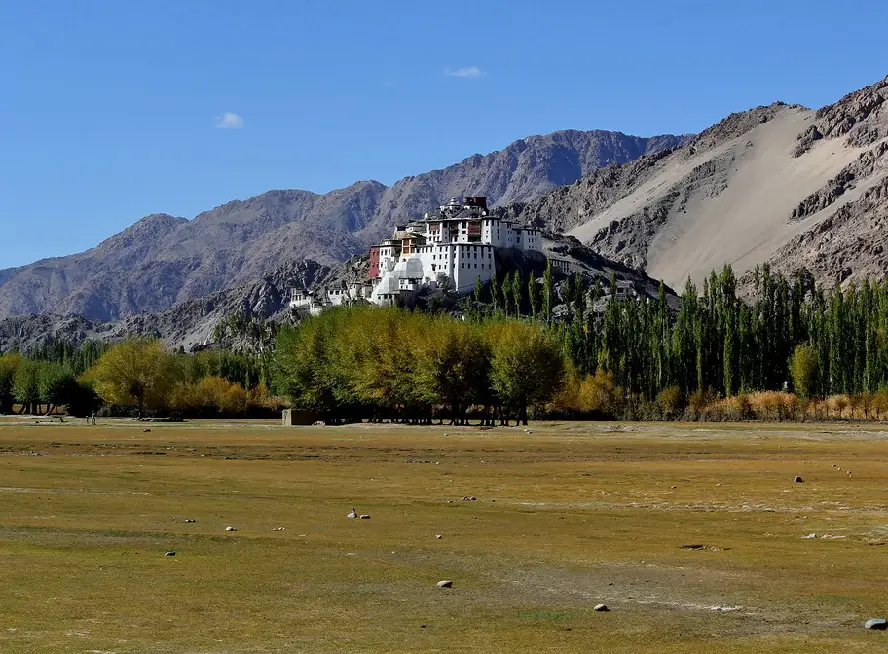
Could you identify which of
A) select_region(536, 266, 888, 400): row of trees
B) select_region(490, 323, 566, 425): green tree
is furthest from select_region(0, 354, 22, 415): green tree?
select_region(490, 323, 566, 425): green tree

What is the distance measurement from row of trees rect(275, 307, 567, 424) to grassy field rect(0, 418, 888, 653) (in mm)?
67344

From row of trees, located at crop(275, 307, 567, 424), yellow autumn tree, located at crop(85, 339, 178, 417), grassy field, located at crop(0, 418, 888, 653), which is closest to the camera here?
grassy field, located at crop(0, 418, 888, 653)

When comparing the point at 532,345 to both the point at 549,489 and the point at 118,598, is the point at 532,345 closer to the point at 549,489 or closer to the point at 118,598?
the point at 549,489

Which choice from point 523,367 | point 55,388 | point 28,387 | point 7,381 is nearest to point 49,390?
point 55,388

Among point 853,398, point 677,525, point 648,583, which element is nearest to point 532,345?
point 853,398

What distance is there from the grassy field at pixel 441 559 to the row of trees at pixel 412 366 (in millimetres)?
67344

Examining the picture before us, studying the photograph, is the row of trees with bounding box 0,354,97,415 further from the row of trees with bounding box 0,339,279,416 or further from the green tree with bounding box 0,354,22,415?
the green tree with bounding box 0,354,22,415

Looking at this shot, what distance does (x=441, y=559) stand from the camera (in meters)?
23.6

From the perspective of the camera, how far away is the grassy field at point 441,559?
1570 centimetres

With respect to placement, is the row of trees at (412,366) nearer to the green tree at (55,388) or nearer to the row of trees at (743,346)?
the row of trees at (743,346)

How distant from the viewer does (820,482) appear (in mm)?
43781

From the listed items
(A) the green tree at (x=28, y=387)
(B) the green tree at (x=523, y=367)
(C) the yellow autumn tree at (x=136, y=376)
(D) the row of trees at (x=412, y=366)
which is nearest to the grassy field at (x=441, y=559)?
(B) the green tree at (x=523, y=367)

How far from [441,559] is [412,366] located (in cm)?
10080

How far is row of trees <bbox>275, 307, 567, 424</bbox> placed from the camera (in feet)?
396
